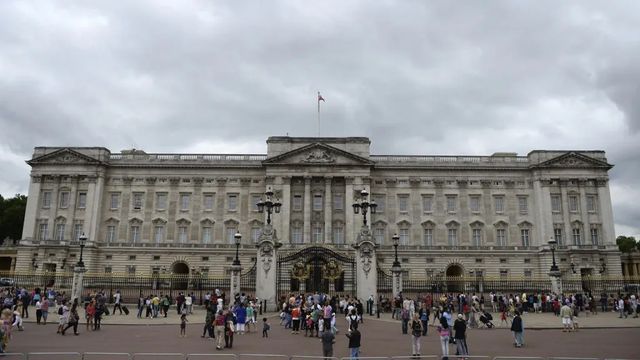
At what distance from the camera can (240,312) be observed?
23.3m

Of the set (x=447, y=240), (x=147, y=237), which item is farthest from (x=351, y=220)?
(x=147, y=237)

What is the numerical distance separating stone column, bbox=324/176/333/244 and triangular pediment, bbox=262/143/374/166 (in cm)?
241

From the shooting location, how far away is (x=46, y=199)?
6384cm

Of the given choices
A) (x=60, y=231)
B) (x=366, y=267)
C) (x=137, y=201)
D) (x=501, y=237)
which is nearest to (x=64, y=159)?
(x=60, y=231)

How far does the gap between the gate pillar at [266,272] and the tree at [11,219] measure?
231ft

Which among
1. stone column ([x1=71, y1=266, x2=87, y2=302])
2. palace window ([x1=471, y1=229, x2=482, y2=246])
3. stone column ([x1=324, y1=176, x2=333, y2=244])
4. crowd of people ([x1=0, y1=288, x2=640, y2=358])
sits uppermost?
stone column ([x1=324, y1=176, x2=333, y2=244])

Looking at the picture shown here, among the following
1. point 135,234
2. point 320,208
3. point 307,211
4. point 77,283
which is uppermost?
point 320,208

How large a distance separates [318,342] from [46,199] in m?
54.9

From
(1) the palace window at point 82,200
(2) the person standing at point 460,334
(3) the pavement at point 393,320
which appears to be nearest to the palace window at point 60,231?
(1) the palace window at point 82,200

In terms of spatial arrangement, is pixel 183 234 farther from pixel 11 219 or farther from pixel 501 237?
pixel 11 219

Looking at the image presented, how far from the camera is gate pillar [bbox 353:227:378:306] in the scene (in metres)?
34.2

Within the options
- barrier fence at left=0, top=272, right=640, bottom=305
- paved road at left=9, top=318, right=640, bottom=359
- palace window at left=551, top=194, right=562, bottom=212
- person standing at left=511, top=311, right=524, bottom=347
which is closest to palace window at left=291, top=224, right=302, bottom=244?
barrier fence at left=0, top=272, right=640, bottom=305

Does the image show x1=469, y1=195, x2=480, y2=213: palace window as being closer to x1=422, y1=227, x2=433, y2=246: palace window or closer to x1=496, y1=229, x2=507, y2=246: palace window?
x1=496, y1=229, x2=507, y2=246: palace window

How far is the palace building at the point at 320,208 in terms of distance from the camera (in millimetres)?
62156
